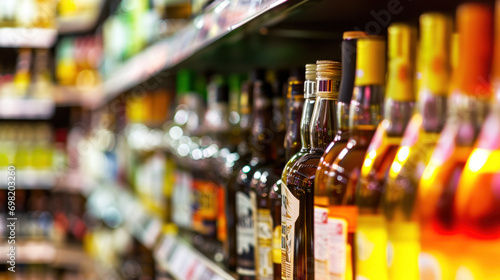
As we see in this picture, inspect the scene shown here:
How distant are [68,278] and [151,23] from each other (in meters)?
2.73

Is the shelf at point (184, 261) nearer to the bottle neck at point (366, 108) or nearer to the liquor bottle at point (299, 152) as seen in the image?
the liquor bottle at point (299, 152)

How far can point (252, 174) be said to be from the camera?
115 centimetres

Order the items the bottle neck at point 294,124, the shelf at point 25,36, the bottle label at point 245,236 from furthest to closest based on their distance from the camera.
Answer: the shelf at point 25,36 → the bottle label at point 245,236 → the bottle neck at point 294,124

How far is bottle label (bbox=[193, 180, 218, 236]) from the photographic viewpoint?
161cm

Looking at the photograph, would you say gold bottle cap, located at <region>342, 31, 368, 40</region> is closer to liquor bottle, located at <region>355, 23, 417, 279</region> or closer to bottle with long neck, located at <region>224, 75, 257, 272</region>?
liquor bottle, located at <region>355, 23, 417, 279</region>

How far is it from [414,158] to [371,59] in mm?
139

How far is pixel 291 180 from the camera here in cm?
87

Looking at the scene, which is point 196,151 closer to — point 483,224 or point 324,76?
point 324,76

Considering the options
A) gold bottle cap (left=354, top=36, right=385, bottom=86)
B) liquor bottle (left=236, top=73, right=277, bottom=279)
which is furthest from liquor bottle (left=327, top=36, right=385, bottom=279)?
liquor bottle (left=236, top=73, right=277, bottom=279)

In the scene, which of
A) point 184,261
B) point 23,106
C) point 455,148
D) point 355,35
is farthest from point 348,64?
point 23,106

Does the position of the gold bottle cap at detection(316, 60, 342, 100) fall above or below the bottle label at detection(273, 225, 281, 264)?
above

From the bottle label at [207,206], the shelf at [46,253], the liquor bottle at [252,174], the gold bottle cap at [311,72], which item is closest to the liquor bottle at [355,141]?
the gold bottle cap at [311,72]

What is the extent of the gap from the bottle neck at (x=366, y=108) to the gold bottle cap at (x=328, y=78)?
0.29 ft

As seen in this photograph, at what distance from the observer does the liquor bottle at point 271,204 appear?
1.00m
